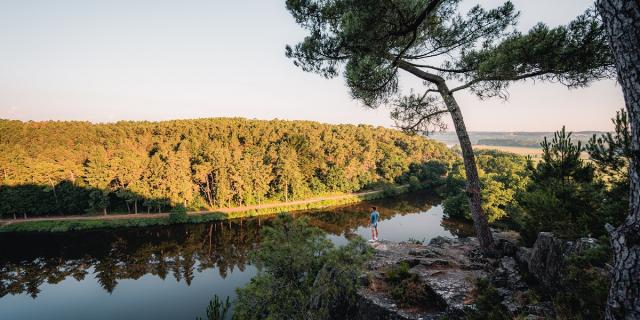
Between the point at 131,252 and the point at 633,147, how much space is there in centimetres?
3381

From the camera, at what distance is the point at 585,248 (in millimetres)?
5168

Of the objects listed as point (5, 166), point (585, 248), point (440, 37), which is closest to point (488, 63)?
point (440, 37)

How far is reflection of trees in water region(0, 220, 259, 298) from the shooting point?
23.1 meters

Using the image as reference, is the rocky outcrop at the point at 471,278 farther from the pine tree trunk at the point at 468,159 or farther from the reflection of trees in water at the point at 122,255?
the reflection of trees in water at the point at 122,255

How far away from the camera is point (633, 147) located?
2.38 m

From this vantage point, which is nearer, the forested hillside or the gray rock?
the gray rock

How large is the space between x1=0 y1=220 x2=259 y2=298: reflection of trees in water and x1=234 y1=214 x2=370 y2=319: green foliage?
17.4 m

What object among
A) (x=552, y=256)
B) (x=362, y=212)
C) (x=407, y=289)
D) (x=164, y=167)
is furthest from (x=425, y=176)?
(x=552, y=256)

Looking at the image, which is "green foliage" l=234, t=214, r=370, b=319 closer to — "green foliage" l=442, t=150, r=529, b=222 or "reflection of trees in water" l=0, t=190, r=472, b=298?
"reflection of trees in water" l=0, t=190, r=472, b=298

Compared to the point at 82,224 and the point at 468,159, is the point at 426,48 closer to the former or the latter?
the point at 468,159

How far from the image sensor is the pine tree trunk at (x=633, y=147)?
7.38 ft

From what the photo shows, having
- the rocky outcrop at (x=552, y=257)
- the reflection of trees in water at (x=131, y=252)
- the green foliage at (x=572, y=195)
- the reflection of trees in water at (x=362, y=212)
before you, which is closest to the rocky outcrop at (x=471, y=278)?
the rocky outcrop at (x=552, y=257)

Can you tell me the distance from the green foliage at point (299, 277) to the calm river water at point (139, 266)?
40.9ft

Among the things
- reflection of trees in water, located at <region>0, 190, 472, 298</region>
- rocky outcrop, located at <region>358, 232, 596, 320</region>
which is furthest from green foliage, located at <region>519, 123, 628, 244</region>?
reflection of trees in water, located at <region>0, 190, 472, 298</region>
